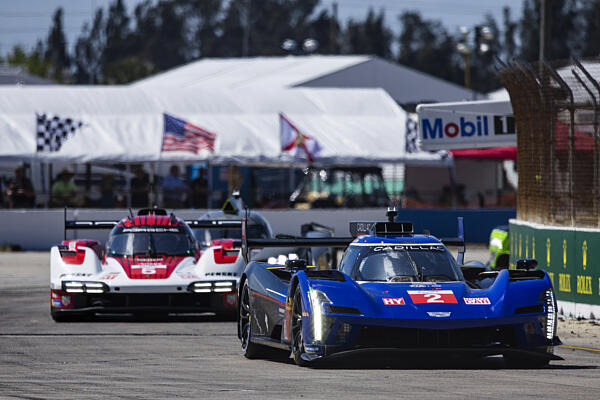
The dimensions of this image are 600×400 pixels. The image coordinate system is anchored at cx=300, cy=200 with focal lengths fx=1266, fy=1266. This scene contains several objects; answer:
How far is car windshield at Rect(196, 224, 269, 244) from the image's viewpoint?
1927 cm

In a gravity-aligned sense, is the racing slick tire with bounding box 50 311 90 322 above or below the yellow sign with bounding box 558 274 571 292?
below

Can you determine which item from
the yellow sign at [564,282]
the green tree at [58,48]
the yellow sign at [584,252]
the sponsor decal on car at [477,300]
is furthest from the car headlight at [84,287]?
the green tree at [58,48]

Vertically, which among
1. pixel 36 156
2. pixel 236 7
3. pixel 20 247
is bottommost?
pixel 20 247

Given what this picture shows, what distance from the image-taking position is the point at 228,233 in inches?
788

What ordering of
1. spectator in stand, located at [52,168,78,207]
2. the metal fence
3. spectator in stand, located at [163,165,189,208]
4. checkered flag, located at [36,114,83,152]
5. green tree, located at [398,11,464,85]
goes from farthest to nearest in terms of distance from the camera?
green tree, located at [398,11,464,85] → checkered flag, located at [36,114,83,152] → spectator in stand, located at [163,165,189,208] → spectator in stand, located at [52,168,78,207] → the metal fence

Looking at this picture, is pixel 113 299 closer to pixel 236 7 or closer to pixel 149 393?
pixel 149 393

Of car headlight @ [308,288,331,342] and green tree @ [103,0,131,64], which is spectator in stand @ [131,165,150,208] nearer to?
car headlight @ [308,288,331,342]

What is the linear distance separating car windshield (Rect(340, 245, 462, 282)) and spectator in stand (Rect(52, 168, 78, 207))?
24883 millimetres

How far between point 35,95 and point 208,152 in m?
6.82

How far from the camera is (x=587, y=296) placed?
1523 centimetres

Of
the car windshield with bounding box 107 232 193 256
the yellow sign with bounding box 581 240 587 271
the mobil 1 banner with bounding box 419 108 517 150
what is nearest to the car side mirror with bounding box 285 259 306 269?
the car windshield with bounding box 107 232 193 256

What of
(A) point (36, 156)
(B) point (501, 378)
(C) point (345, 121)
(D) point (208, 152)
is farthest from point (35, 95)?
(B) point (501, 378)

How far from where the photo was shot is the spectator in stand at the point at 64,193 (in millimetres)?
34812

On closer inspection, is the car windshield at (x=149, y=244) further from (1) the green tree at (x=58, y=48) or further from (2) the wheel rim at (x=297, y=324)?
(1) the green tree at (x=58, y=48)
